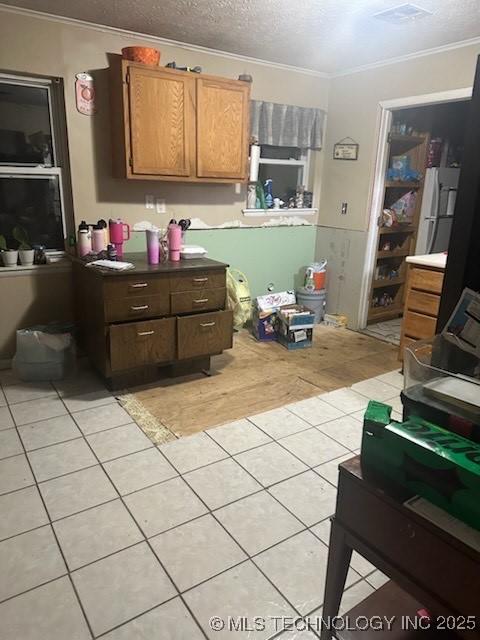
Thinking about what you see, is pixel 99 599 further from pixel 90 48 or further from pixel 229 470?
pixel 90 48

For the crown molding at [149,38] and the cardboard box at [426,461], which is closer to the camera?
the cardboard box at [426,461]

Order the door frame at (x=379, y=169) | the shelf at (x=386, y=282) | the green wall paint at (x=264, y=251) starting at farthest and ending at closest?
the shelf at (x=386, y=282)
the green wall paint at (x=264, y=251)
the door frame at (x=379, y=169)

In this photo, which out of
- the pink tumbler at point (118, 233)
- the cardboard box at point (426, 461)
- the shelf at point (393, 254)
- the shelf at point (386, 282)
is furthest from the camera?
the shelf at point (386, 282)

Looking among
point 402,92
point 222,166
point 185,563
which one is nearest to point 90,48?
point 222,166

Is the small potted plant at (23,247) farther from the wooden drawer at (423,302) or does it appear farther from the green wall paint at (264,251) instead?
the wooden drawer at (423,302)

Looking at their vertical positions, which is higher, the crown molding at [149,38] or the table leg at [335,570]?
the crown molding at [149,38]

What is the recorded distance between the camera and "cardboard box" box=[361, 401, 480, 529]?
739 millimetres

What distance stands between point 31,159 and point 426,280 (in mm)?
2996

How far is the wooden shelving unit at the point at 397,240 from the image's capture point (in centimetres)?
456

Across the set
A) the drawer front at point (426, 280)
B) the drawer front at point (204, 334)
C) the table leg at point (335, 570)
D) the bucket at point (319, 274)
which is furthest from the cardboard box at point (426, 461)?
the bucket at point (319, 274)

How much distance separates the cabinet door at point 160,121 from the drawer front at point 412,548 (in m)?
2.91

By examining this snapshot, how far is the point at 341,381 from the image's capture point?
10.7 ft

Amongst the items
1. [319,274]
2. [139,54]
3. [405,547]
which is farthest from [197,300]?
[405,547]

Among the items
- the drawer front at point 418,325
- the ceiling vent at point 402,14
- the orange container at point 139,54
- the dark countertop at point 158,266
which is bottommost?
the drawer front at point 418,325
